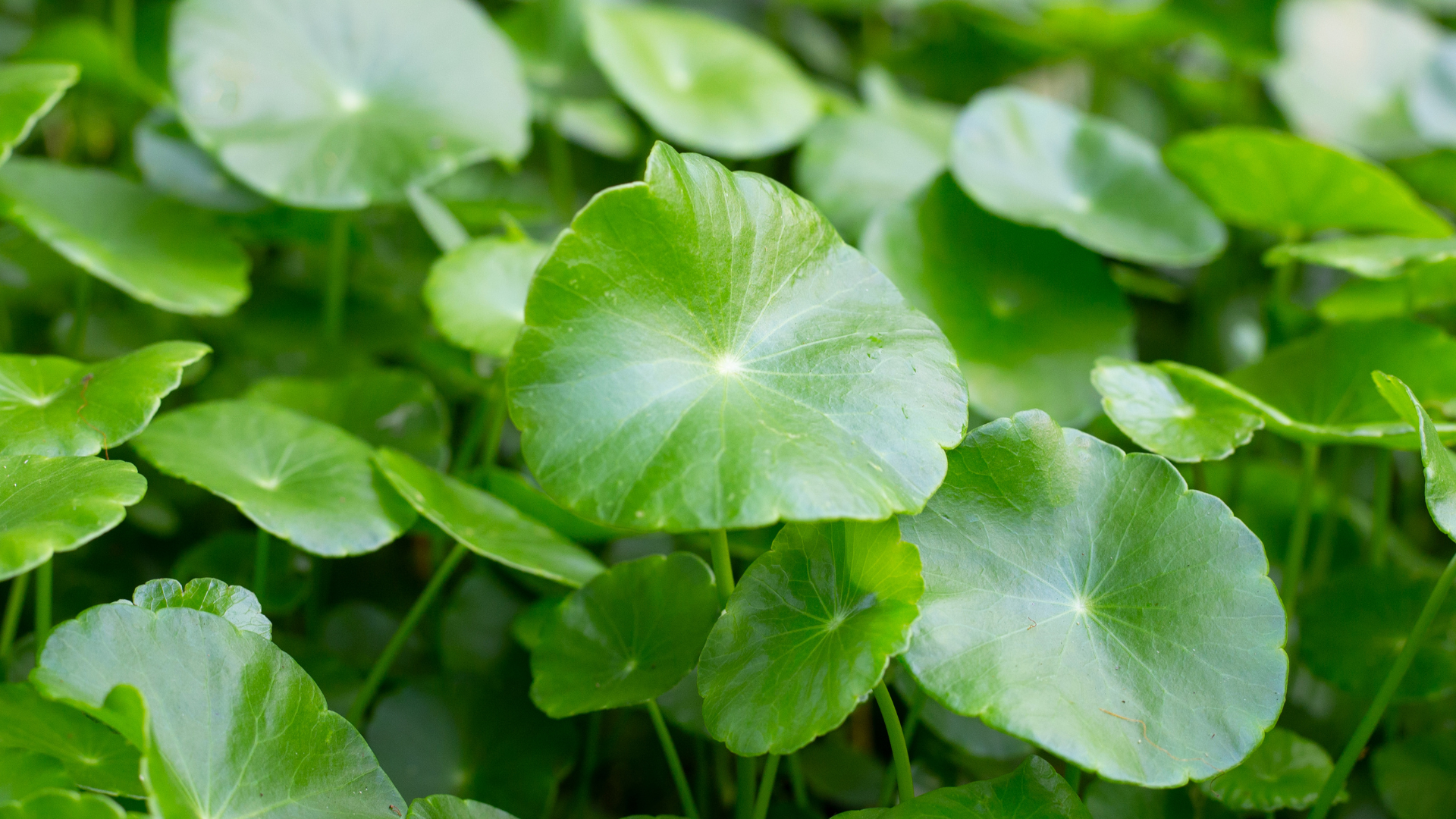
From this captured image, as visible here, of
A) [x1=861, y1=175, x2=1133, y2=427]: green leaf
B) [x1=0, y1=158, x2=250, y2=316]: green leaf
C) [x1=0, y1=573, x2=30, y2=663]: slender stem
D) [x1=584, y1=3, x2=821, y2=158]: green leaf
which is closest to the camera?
[x1=0, y1=573, x2=30, y2=663]: slender stem

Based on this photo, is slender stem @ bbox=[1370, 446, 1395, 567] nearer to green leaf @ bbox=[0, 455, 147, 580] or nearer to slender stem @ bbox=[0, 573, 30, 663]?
green leaf @ bbox=[0, 455, 147, 580]

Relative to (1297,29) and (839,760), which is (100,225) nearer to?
(839,760)

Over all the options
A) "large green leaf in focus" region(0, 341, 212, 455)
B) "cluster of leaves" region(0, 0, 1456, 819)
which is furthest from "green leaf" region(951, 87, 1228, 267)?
"large green leaf in focus" region(0, 341, 212, 455)

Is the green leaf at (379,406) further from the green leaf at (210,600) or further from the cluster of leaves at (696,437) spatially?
the green leaf at (210,600)

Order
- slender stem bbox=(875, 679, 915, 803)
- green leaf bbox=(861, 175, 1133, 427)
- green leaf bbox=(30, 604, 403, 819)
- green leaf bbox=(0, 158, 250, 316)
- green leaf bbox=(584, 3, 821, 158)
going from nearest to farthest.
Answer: green leaf bbox=(30, 604, 403, 819) → slender stem bbox=(875, 679, 915, 803) → green leaf bbox=(0, 158, 250, 316) → green leaf bbox=(861, 175, 1133, 427) → green leaf bbox=(584, 3, 821, 158)

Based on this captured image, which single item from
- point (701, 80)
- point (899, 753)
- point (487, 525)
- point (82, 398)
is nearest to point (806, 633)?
point (899, 753)

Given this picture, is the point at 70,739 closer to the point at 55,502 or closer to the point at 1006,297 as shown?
the point at 55,502

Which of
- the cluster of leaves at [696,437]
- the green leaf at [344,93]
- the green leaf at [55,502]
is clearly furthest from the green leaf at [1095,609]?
the green leaf at [344,93]
